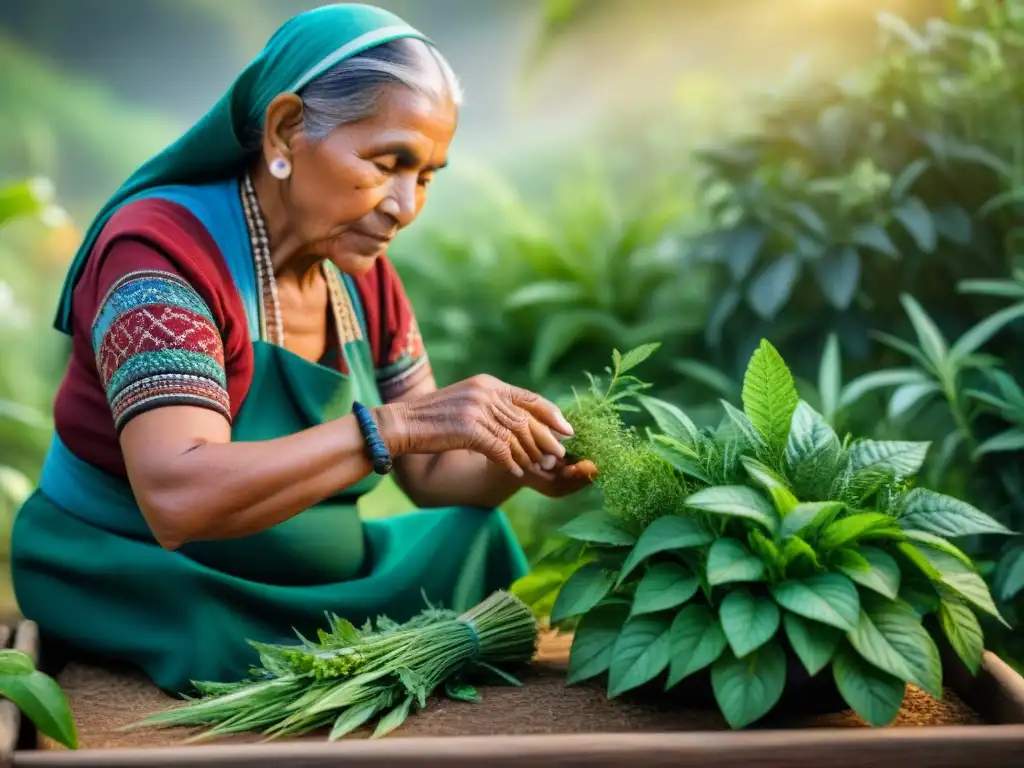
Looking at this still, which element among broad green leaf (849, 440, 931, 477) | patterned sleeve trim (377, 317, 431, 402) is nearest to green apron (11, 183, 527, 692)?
patterned sleeve trim (377, 317, 431, 402)

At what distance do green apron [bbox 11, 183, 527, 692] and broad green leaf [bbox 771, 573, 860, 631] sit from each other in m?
0.73

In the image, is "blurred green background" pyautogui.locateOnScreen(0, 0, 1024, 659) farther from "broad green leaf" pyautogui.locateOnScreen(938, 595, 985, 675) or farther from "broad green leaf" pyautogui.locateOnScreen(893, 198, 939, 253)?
"broad green leaf" pyautogui.locateOnScreen(938, 595, 985, 675)

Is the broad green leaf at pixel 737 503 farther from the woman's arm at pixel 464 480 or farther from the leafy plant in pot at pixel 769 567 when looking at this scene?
the woman's arm at pixel 464 480

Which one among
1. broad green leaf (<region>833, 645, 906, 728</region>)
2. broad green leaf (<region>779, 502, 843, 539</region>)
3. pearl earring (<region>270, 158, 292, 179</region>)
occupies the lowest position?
broad green leaf (<region>833, 645, 906, 728</region>)

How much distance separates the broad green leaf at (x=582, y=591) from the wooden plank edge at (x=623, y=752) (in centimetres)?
27

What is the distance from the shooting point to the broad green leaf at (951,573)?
5.64 ft

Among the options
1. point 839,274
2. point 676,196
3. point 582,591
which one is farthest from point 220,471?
point 676,196

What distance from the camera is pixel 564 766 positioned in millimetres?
1565

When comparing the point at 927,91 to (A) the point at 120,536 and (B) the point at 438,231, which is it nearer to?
(B) the point at 438,231

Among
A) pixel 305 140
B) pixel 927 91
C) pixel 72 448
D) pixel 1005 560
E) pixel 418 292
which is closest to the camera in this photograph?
pixel 305 140

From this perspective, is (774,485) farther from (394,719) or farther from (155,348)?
(155,348)

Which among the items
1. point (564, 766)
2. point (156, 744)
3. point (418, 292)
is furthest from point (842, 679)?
point (418, 292)

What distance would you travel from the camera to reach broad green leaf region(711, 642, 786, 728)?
1.63 metres

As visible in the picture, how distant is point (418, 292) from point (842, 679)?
3.04 meters
